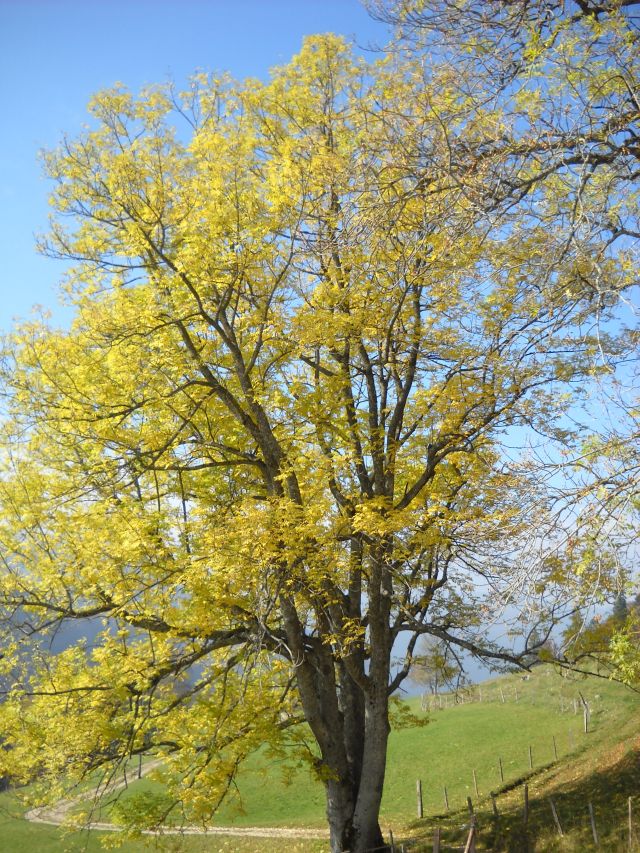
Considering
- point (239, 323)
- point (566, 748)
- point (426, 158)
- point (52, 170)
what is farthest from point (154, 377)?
point (566, 748)

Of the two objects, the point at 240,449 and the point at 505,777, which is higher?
the point at 240,449

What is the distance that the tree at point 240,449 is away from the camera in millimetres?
8336

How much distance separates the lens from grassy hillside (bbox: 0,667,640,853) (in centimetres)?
1168

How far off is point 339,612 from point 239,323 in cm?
474

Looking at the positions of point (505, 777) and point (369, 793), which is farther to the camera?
point (505, 777)

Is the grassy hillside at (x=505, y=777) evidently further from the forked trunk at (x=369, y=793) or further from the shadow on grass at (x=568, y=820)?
the forked trunk at (x=369, y=793)

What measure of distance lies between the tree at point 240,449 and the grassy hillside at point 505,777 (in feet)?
7.08

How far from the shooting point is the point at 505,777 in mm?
20844

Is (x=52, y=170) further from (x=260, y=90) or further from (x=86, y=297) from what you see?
(x=260, y=90)

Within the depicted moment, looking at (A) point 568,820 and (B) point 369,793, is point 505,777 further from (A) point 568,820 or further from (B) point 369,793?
(B) point 369,793

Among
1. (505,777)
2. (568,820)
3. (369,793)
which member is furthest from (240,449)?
(505,777)

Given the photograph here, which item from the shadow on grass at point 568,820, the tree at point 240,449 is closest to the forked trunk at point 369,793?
the tree at point 240,449

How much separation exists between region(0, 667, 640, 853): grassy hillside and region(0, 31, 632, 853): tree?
2.16 metres

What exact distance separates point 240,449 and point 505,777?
17.0 metres
